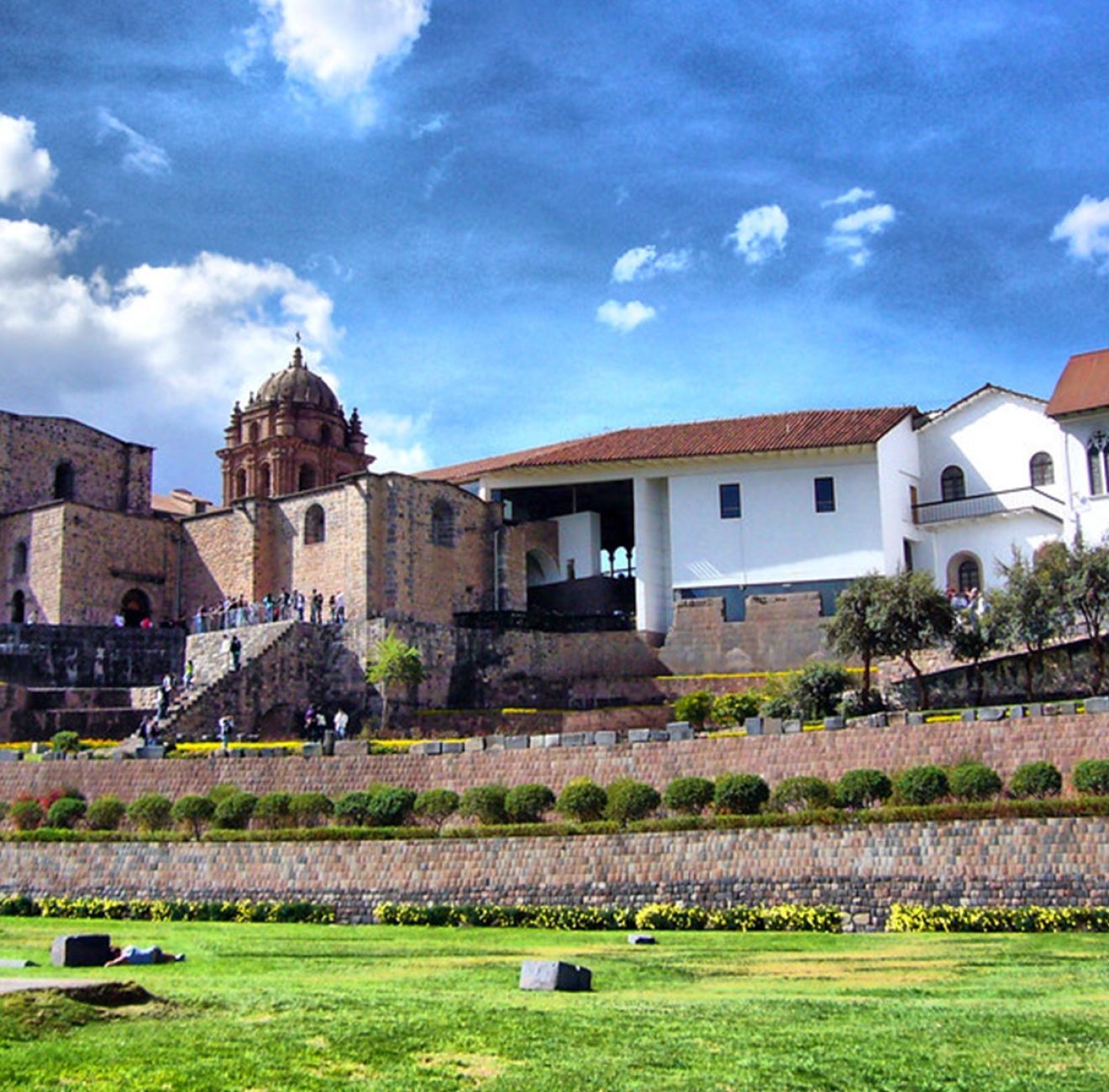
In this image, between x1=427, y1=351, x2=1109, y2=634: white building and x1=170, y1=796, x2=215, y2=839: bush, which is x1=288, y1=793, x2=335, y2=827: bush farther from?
x1=427, y1=351, x2=1109, y2=634: white building

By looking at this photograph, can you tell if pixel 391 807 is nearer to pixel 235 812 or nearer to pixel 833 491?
pixel 235 812

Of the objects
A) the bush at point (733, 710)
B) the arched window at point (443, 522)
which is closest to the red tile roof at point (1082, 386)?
the bush at point (733, 710)

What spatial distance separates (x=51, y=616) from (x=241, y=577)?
6307 millimetres

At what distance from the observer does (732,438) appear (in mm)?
48625

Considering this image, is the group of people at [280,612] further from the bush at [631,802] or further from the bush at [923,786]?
the bush at [923,786]

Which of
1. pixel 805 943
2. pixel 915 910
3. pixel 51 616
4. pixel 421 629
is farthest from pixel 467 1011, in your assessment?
pixel 51 616

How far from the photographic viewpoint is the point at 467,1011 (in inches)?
492

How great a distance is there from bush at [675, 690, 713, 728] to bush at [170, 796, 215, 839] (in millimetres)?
12779

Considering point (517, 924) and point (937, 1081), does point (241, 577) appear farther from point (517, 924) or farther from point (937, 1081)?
point (937, 1081)

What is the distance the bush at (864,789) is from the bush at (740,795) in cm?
141

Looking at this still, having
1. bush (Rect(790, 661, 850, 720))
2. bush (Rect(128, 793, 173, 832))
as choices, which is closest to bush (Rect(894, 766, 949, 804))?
bush (Rect(790, 661, 850, 720))

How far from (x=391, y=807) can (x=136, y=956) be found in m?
11.2

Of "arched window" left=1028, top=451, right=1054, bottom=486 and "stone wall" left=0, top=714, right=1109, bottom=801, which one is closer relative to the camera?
"stone wall" left=0, top=714, right=1109, bottom=801

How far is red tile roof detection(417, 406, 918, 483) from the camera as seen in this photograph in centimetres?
4684
